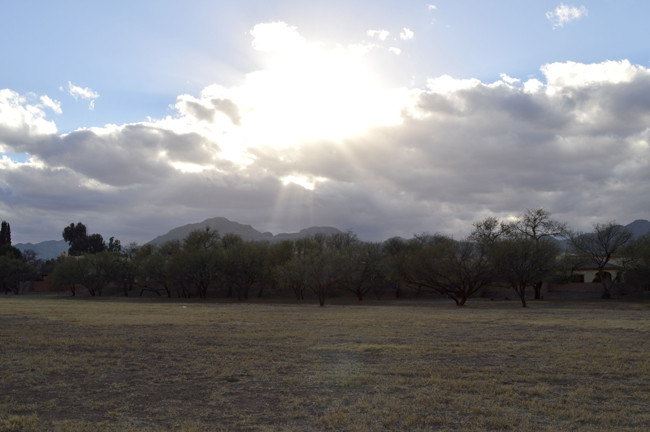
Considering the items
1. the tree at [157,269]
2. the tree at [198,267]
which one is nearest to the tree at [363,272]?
the tree at [198,267]

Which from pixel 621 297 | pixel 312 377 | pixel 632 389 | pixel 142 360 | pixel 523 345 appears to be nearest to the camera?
pixel 632 389

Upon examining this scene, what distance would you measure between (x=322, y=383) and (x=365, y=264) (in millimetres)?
65932

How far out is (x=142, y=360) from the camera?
15.1 meters

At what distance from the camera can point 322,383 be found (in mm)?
11852

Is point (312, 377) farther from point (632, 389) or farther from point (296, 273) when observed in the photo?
point (296, 273)

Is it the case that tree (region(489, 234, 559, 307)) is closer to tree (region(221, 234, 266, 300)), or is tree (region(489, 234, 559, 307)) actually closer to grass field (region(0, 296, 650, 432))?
grass field (region(0, 296, 650, 432))

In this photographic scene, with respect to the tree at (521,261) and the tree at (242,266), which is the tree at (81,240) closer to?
the tree at (242,266)

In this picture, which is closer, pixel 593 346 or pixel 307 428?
pixel 307 428

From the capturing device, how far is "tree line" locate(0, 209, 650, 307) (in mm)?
57531

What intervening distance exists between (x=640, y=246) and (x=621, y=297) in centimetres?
766

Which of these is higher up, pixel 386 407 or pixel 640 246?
pixel 640 246

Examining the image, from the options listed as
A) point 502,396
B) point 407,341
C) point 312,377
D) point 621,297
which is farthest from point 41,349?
point 621,297

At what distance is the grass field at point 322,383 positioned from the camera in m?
8.95

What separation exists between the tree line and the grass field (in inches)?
1449
